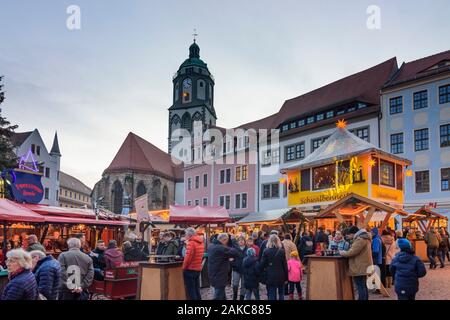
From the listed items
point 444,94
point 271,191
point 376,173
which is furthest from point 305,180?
point 271,191

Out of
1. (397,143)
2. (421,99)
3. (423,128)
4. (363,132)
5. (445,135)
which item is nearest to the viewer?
(445,135)

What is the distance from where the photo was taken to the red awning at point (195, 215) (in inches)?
817

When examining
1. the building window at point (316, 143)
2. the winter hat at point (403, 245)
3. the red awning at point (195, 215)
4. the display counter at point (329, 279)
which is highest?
the building window at point (316, 143)

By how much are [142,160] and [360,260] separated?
2222 inches

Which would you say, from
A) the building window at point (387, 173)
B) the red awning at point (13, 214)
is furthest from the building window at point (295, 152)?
the red awning at point (13, 214)

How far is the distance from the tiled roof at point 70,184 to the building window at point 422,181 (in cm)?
6934

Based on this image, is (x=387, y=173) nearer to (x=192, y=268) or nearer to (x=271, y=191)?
(x=192, y=268)

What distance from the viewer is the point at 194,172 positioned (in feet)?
161

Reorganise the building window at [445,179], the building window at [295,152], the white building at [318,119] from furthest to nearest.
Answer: the building window at [295,152], the white building at [318,119], the building window at [445,179]

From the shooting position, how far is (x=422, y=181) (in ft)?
89.7

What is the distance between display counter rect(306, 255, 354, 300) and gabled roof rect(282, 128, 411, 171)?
1173 centimetres

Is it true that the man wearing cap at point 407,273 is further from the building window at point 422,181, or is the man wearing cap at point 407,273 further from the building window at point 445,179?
the building window at point 422,181
